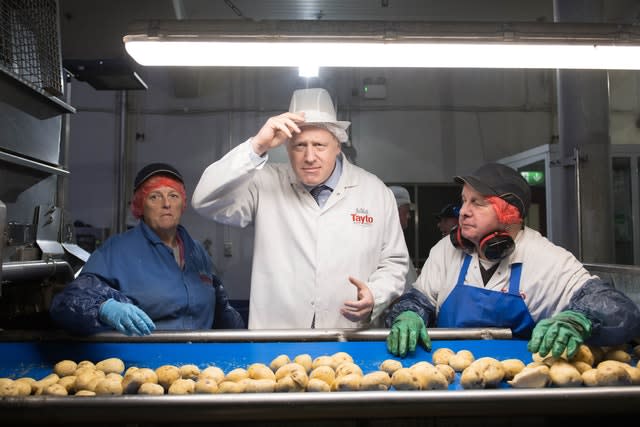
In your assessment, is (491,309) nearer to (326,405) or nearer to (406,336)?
(406,336)

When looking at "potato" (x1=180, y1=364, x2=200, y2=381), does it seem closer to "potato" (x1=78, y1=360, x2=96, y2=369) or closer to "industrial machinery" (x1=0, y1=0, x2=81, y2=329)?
"potato" (x1=78, y1=360, x2=96, y2=369)

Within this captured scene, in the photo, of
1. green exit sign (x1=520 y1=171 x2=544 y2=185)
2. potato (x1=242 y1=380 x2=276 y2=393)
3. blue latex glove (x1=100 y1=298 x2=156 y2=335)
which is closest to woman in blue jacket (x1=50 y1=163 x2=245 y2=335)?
blue latex glove (x1=100 y1=298 x2=156 y2=335)

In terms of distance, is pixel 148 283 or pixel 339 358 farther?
pixel 148 283

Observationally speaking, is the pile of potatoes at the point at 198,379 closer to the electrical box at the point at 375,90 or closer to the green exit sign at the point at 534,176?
the green exit sign at the point at 534,176

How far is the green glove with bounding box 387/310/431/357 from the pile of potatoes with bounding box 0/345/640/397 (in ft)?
0.49

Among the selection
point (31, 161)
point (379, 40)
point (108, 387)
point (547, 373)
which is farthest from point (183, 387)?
point (31, 161)

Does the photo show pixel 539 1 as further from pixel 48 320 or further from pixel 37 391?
pixel 37 391

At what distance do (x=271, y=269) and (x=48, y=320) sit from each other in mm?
1324

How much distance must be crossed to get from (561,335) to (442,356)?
13.3 inches

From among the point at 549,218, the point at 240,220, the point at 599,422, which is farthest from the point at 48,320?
the point at 549,218

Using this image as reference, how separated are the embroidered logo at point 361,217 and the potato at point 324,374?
932 mm

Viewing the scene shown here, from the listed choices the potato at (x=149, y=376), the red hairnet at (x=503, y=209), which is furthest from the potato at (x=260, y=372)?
the red hairnet at (x=503, y=209)

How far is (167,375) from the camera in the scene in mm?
1339

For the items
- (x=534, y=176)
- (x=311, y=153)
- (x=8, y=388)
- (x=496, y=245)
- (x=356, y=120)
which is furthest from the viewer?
(x=356, y=120)
